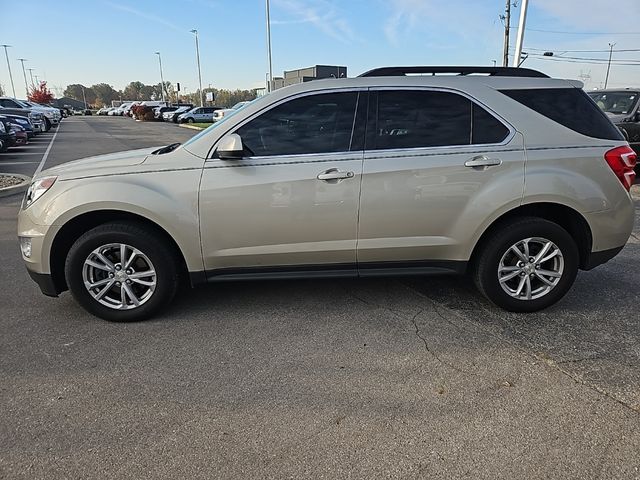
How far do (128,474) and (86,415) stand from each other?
1.96 ft

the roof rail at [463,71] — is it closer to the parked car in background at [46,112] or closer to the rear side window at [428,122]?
the rear side window at [428,122]

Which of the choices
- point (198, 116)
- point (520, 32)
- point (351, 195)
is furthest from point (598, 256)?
point (198, 116)

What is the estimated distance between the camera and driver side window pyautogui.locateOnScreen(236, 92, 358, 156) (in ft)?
11.9

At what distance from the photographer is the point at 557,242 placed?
3814mm

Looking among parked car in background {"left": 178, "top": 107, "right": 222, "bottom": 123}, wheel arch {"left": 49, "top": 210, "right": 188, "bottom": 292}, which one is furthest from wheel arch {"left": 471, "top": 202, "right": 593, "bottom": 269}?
parked car in background {"left": 178, "top": 107, "right": 222, "bottom": 123}

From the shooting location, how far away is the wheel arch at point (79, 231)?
3.66m

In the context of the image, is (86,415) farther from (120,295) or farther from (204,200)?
(204,200)

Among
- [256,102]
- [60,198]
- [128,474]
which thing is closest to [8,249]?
[60,198]

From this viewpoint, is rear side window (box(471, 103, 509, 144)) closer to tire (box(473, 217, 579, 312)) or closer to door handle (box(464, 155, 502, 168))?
door handle (box(464, 155, 502, 168))

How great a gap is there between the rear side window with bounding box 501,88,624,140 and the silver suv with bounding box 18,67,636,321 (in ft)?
0.04

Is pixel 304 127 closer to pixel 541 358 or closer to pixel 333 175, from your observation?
pixel 333 175

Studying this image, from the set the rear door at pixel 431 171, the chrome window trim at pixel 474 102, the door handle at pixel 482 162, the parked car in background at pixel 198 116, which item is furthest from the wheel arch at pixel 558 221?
the parked car in background at pixel 198 116

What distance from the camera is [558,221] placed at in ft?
13.3

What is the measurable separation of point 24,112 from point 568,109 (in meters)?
28.4
